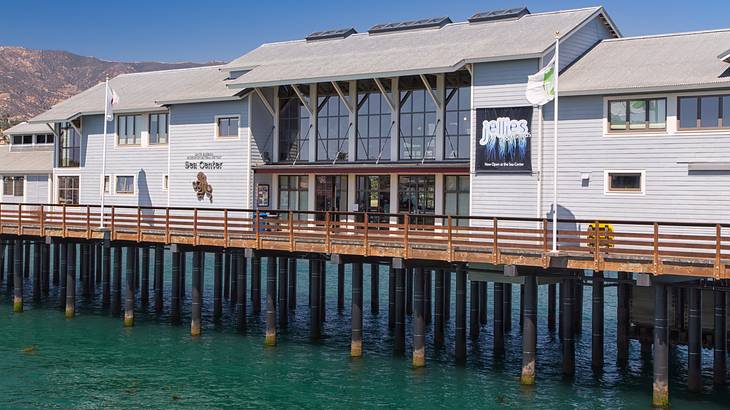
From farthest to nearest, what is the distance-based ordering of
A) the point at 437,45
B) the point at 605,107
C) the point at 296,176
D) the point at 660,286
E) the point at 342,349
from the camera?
1. the point at 296,176
2. the point at 437,45
3. the point at 342,349
4. the point at 605,107
5. the point at 660,286

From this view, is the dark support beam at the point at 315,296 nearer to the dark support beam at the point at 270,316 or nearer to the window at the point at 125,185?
the dark support beam at the point at 270,316

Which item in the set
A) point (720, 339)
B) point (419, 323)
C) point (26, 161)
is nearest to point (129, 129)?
point (26, 161)

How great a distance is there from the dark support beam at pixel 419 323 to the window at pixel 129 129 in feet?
61.7

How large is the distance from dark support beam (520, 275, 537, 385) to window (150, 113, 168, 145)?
20.9 metres

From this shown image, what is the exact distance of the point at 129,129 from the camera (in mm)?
42969

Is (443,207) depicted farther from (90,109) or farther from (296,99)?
(90,109)

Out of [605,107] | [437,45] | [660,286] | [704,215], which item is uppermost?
[437,45]

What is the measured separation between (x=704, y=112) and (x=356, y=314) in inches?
506

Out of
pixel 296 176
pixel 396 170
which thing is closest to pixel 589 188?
pixel 396 170

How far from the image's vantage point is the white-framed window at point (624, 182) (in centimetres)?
2794

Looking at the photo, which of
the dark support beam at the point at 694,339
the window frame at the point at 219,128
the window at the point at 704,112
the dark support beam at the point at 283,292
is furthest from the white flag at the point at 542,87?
the window frame at the point at 219,128

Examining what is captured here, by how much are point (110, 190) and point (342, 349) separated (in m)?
17.2

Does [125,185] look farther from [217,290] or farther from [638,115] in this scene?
[638,115]

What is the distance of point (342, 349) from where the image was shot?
32188mm
